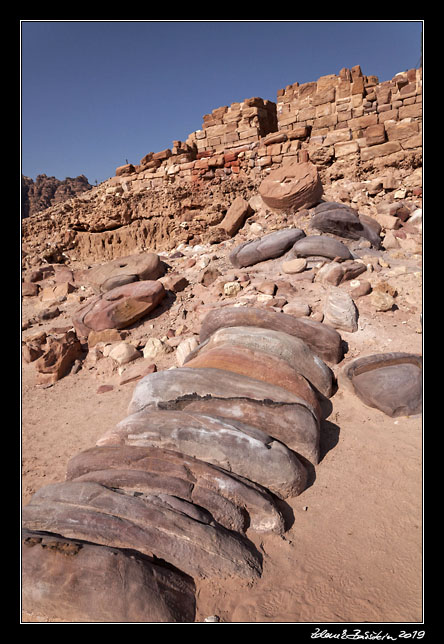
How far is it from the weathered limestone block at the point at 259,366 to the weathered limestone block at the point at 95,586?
1449mm

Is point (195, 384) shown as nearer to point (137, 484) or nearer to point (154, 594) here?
point (137, 484)

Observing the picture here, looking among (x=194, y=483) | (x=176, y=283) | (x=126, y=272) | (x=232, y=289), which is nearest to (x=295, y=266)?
(x=232, y=289)

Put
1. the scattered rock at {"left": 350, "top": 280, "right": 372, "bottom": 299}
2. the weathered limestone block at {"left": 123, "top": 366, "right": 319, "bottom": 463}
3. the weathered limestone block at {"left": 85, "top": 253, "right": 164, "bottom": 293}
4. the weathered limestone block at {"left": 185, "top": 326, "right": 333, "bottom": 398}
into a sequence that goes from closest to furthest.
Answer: the weathered limestone block at {"left": 123, "top": 366, "right": 319, "bottom": 463} → the weathered limestone block at {"left": 185, "top": 326, "right": 333, "bottom": 398} → the scattered rock at {"left": 350, "top": 280, "right": 372, "bottom": 299} → the weathered limestone block at {"left": 85, "top": 253, "right": 164, "bottom": 293}

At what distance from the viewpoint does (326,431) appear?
2.71 metres

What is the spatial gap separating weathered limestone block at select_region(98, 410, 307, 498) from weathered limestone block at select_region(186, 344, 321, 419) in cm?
56

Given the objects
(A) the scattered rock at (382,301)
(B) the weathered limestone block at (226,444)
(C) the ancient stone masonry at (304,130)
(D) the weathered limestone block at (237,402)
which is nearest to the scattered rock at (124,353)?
(D) the weathered limestone block at (237,402)

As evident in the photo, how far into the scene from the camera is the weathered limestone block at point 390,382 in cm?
275

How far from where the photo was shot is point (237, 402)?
2.44 metres

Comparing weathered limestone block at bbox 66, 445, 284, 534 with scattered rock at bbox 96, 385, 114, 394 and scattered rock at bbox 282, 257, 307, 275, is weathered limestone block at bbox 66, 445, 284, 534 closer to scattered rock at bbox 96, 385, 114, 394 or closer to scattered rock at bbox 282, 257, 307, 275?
scattered rock at bbox 96, 385, 114, 394

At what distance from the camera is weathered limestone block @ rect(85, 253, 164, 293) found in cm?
560

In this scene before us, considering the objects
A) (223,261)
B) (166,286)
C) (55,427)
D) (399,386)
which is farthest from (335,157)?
(55,427)

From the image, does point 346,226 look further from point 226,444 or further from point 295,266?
point 226,444

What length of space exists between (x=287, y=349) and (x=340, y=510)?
4.24ft

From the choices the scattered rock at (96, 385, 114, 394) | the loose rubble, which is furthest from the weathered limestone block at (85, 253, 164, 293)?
the scattered rock at (96, 385, 114, 394)
